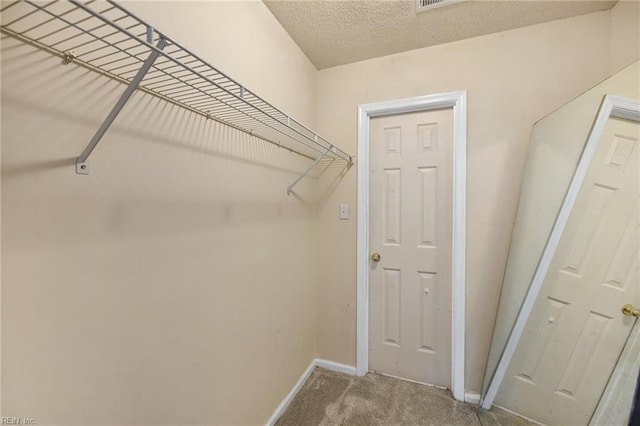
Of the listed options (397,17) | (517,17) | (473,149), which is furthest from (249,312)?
(517,17)

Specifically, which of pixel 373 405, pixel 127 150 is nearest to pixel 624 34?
pixel 127 150

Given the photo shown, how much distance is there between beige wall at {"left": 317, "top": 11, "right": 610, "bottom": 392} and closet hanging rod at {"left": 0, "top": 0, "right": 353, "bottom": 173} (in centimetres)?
126

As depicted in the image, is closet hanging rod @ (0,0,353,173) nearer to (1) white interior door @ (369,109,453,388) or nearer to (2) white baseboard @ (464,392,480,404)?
(1) white interior door @ (369,109,453,388)

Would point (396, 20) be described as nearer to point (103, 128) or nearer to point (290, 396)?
point (103, 128)

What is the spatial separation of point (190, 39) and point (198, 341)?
119 centimetres

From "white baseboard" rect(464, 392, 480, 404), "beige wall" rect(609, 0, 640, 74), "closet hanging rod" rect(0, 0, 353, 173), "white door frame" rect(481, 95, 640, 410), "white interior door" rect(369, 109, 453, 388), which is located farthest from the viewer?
"white interior door" rect(369, 109, 453, 388)

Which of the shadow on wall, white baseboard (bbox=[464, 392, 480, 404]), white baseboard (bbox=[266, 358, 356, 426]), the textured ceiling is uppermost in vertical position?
A: the textured ceiling

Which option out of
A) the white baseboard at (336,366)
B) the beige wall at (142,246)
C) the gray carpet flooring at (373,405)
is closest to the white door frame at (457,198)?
the gray carpet flooring at (373,405)

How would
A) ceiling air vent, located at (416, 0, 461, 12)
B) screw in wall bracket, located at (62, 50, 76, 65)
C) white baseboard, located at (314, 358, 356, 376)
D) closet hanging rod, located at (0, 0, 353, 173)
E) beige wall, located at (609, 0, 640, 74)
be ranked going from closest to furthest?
closet hanging rod, located at (0, 0, 353, 173) < screw in wall bracket, located at (62, 50, 76, 65) < beige wall, located at (609, 0, 640, 74) < ceiling air vent, located at (416, 0, 461, 12) < white baseboard, located at (314, 358, 356, 376)

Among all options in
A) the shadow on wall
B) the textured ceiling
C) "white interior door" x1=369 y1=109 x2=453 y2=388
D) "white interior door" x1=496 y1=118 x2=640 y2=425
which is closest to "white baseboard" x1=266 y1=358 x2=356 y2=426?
"white interior door" x1=369 y1=109 x2=453 y2=388

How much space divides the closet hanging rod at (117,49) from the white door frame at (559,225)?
63.2 inches

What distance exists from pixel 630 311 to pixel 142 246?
6.38 ft

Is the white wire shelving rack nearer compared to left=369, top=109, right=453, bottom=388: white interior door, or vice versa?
the white wire shelving rack

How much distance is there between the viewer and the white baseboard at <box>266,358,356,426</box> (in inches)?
62.1
